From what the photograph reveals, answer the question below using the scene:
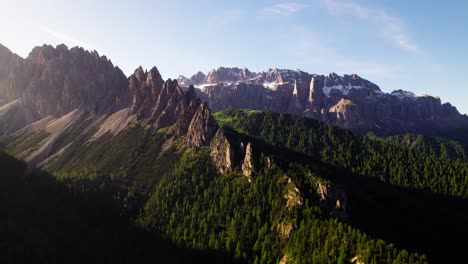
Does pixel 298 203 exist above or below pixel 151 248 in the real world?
above

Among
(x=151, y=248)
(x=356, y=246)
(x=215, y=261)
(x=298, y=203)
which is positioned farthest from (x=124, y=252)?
(x=356, y=246)

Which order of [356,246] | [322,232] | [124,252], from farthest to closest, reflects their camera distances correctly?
[124,252], [322,232], [356,246]

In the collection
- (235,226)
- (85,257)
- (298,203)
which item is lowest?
(85,257)

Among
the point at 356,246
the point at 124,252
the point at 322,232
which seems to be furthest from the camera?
the point at 124,252

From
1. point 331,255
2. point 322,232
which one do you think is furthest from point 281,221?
point 331,255

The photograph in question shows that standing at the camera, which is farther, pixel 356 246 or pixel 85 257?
pixel 85 257

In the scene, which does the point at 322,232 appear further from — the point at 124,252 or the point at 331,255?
the point at 124,252
